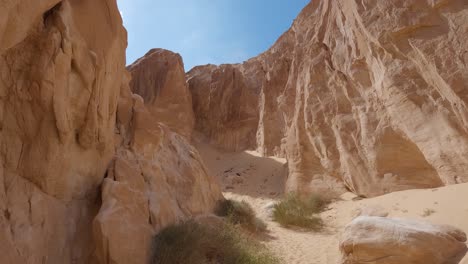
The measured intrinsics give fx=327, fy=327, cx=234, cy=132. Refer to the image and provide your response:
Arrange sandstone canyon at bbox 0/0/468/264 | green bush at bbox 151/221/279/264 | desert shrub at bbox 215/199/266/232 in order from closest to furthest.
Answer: sandstone canyon at bbox 0/0/468/264
green bush at bbox 151/221/279/264
desert shrub at bbox 215/199/266/232

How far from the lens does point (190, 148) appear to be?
12.4 meters

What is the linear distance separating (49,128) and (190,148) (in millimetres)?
7294

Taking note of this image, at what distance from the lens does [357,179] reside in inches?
490

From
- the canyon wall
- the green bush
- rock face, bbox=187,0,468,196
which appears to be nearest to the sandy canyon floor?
rock face, bbox=187,0,468,196

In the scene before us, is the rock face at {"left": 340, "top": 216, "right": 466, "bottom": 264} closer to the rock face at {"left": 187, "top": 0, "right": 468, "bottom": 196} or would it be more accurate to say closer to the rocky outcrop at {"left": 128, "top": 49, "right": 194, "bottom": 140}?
the rock face at {"left": 187, "top": 0, "right": 468, "bottom": 196}

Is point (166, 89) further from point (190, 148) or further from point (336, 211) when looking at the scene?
point (336, 211)

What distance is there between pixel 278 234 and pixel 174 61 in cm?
1963

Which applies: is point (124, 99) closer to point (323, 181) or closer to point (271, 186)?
point (323, 181)

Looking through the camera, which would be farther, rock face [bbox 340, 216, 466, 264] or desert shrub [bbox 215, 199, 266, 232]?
desert shrub [bbox 215, 199, 266, 232]

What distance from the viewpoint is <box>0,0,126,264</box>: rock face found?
4.53 m

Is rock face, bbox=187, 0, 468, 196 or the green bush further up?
rock face, bbox=187, 0, 468, 196

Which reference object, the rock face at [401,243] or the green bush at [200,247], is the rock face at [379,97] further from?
the green bush at [200,247]

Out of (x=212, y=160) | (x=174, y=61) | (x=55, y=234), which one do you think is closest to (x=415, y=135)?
(x=55, y=234)

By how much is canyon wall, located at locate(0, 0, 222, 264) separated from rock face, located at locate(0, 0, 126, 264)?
14mm
